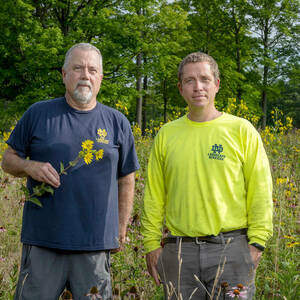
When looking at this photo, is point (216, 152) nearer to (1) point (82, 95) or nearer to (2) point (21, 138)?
(1) point (82, 95)

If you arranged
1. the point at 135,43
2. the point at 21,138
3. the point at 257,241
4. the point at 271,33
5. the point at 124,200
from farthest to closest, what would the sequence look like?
the point at 271,33 < the point at 135,43 < the point at 124,200 < the point at 21,138 < the point at 257,241

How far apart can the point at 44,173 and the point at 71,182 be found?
191mm

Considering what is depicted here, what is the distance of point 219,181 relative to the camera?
6.65ft

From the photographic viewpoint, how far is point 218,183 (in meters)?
2.03

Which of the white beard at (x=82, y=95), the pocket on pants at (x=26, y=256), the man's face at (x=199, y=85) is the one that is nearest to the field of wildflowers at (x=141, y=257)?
the pocket on pants at (x=26, y=256)

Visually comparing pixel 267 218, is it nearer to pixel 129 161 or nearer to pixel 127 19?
pixel 129 161

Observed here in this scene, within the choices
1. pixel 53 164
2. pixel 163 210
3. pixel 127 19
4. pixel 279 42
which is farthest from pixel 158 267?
pixel 279 42

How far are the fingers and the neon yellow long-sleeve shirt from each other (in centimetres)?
63

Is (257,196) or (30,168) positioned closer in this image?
(257,196)

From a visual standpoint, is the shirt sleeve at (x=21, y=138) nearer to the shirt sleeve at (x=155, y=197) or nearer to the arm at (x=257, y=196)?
the shirt sleeve at (x=155, y=197)

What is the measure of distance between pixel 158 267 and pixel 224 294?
0.41 meters

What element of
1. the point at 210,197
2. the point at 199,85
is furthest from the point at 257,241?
the point at 199,85

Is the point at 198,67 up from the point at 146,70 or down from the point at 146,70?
down

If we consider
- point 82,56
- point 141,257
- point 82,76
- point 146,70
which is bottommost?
point 141,257
